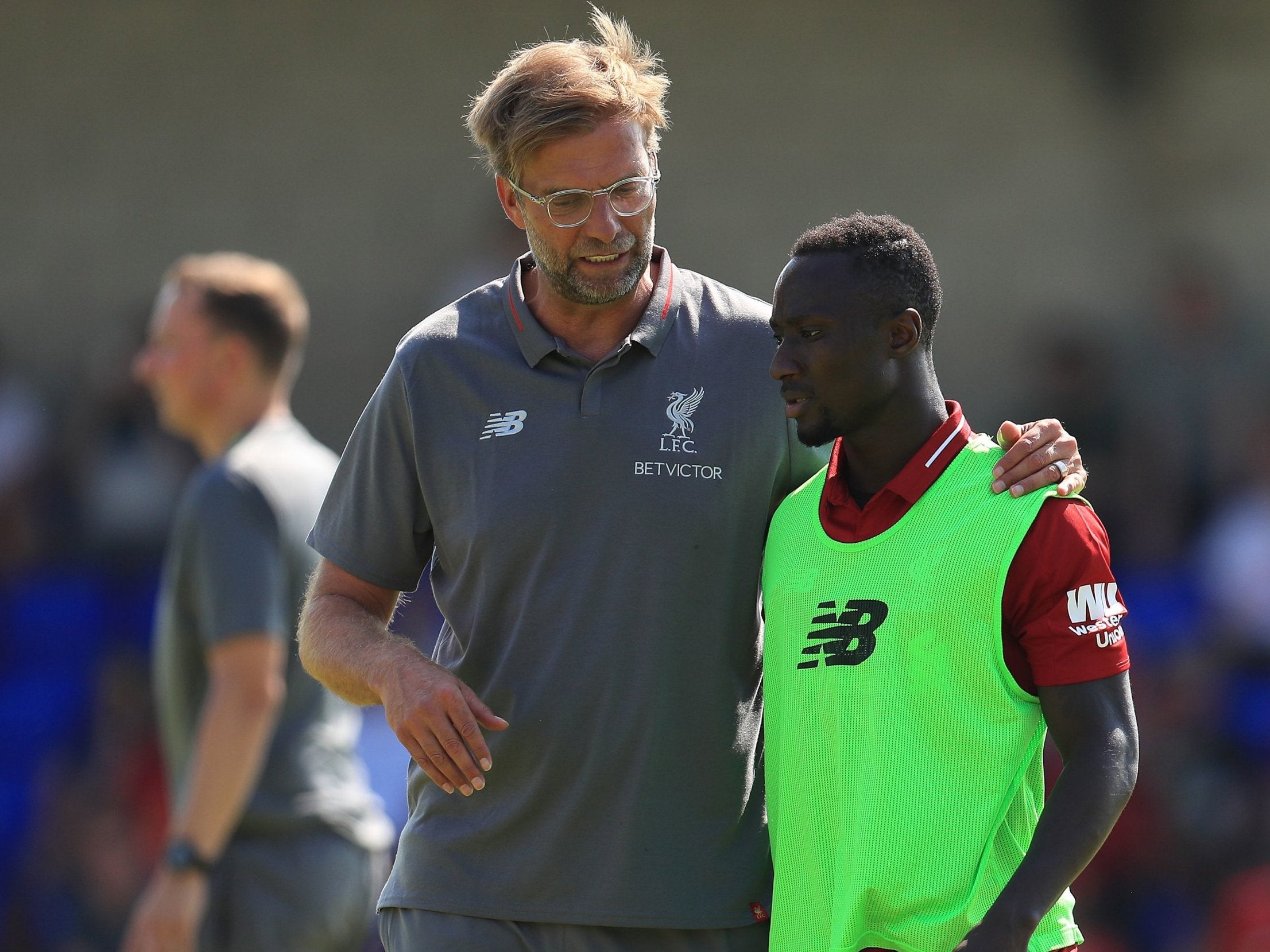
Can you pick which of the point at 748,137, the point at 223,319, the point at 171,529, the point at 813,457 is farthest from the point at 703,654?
the point at 748,137

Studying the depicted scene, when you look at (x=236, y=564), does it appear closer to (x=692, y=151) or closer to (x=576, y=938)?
(x=576, y=938)

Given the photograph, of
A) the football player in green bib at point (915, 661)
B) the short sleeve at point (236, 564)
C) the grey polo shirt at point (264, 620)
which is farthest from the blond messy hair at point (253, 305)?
the football player in green bib at point (915, 661)

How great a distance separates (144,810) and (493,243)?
10.2 feet

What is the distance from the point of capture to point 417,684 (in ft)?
9.23

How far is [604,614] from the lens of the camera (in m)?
3.06

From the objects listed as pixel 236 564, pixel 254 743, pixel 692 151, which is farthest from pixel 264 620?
pixel 692 151

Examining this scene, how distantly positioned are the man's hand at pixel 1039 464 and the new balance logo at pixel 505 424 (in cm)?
88

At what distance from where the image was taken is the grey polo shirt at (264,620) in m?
4.73

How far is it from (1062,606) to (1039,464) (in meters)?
0.24

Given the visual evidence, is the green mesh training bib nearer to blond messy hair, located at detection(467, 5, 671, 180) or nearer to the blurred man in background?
blond messy hair, located at detection(467, 5, 671, 180)

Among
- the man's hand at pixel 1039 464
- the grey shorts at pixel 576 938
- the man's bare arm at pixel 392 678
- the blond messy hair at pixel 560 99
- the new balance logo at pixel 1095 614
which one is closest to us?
the new balance logo at pixel 1095 614

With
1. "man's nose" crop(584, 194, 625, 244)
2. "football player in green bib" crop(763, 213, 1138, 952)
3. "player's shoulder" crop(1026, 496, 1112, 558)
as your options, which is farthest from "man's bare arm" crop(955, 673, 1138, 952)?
"man's nose" crop(584, 194, 625, 244)

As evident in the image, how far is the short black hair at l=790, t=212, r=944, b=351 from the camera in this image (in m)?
2.79

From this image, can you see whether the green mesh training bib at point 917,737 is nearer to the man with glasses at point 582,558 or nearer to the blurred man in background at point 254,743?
the man with glasses at point 582,558
